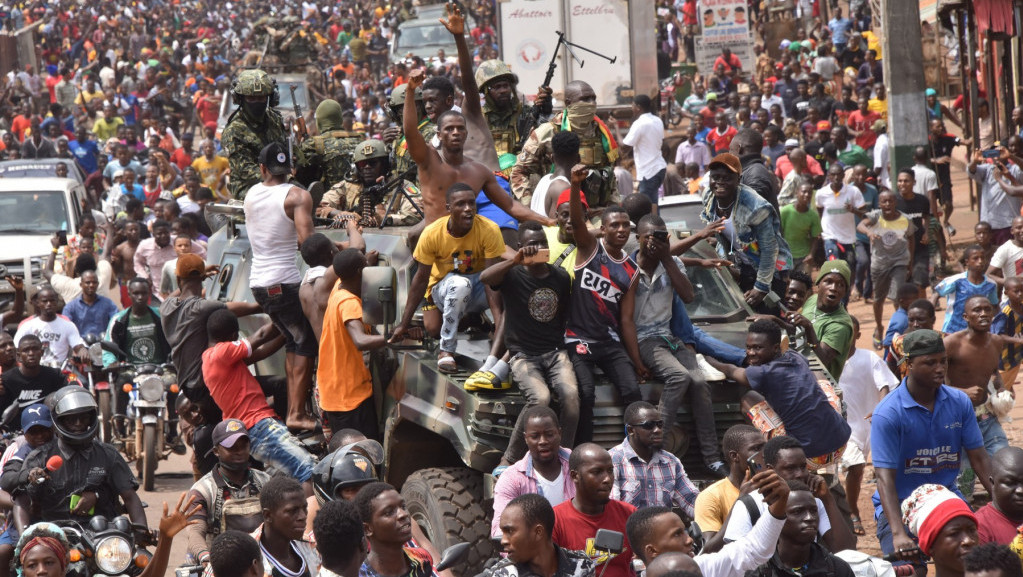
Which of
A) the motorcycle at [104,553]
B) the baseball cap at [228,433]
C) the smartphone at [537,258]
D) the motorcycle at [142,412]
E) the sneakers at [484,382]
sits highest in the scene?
the smartphone at [537,258]

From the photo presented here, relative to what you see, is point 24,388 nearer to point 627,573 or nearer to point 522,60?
point 627,573

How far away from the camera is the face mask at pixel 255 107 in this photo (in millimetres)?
10906

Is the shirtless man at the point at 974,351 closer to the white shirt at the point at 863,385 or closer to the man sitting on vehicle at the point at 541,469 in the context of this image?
the white shirt at the point at 863,385

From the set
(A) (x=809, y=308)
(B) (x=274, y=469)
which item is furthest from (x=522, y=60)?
(B) (x=274, y=469)

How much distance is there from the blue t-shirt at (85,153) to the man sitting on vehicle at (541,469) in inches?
807

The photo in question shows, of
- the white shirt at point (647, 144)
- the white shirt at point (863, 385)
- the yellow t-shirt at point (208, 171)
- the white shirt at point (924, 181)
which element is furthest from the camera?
the yellow t-shirt at point (208, 171)

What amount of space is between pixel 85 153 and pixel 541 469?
68.1 ft

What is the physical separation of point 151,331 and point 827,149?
1013 centimetres

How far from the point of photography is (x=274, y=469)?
8.52 m

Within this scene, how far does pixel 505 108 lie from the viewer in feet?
36.0

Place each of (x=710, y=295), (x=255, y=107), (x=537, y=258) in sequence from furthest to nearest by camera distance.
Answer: (x=255, y=107)
(x=710, y=295)
(x=537, y=258)

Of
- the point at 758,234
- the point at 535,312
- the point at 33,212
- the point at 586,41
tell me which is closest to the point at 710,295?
the point at 758,234

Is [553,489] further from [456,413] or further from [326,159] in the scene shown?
[326,159]

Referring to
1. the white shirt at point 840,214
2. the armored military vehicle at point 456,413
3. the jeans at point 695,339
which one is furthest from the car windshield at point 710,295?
the white shirt at point 840,214
